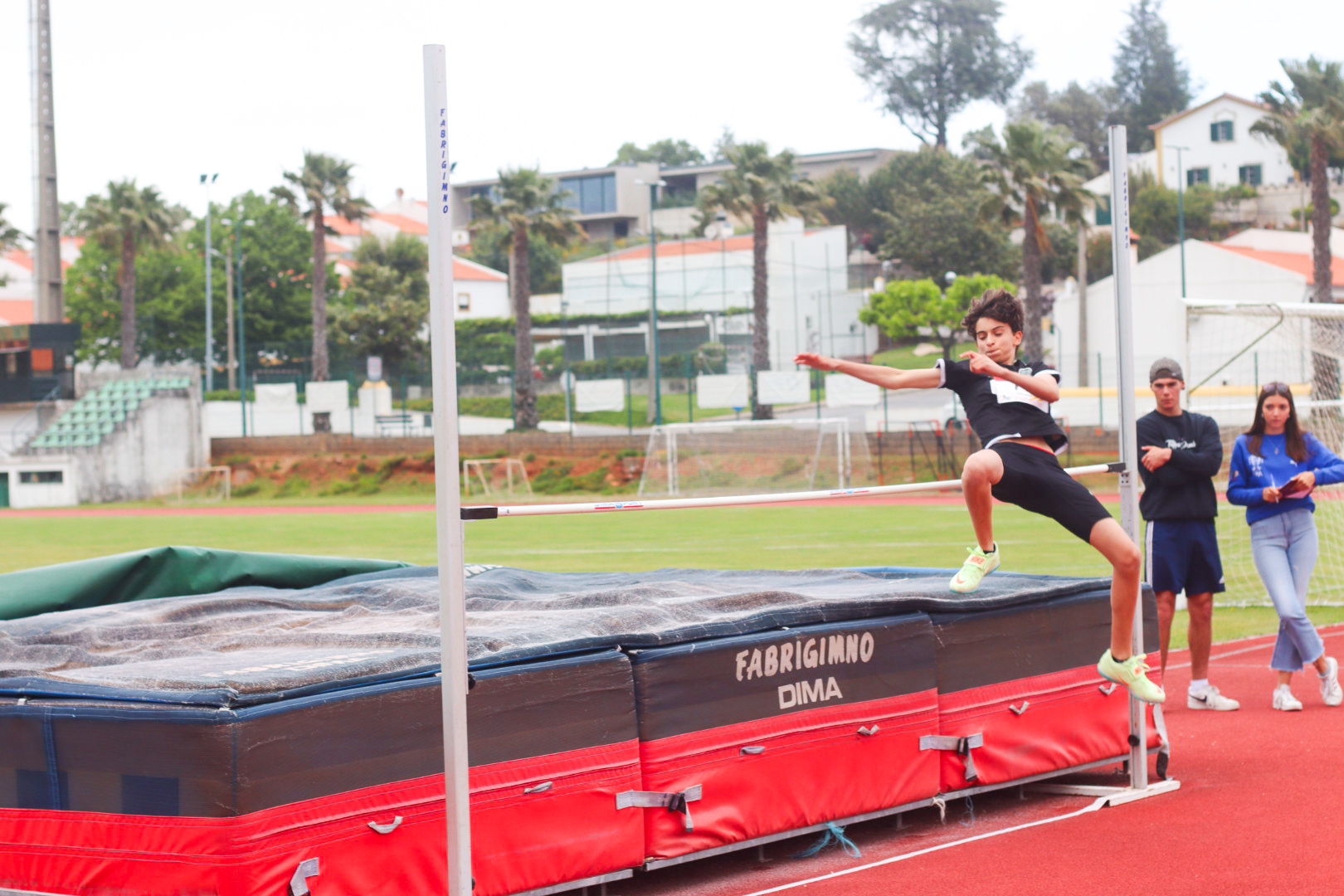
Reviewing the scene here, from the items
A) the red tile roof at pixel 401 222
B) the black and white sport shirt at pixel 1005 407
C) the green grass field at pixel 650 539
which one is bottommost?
the green grass field at pixel 650 539

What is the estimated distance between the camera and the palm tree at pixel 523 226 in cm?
4156

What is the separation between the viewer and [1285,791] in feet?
18.8

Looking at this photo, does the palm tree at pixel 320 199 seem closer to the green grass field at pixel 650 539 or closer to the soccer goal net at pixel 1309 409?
the green grass field at pixel 650 539

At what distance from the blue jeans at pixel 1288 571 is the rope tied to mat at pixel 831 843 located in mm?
3676

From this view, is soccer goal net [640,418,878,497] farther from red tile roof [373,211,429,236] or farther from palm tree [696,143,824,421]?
red tile roof [373,211,429,236]

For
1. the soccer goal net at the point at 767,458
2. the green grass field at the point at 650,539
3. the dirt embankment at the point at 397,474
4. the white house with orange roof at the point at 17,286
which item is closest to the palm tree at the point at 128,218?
the dirt embankment at the point at 397,474

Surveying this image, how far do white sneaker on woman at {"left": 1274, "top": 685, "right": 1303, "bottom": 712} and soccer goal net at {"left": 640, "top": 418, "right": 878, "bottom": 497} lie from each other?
2581cm

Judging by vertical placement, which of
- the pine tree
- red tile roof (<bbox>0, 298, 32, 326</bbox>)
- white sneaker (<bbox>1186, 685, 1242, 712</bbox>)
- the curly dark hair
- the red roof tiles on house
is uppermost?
the pine tree

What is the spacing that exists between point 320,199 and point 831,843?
44.5 m

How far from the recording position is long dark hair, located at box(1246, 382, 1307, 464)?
781 centimetres

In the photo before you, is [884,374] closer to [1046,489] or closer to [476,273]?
[1046,489]

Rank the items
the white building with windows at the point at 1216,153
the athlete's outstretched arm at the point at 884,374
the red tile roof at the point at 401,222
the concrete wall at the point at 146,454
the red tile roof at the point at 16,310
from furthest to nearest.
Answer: the red tile roof at the point at 401,222 < the white building with windows at the point at 1216,153 < the red tile roof at the point at 16,310 < the concrete wall at the point at 146,454 < the athlete's outstretched arm at the point at 884,374

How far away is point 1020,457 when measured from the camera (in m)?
5.34

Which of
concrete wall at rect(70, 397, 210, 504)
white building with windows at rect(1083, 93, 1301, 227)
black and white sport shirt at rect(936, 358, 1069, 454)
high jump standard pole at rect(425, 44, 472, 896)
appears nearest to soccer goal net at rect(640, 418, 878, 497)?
concrete wall at rect(70, 397, 210, 504)
